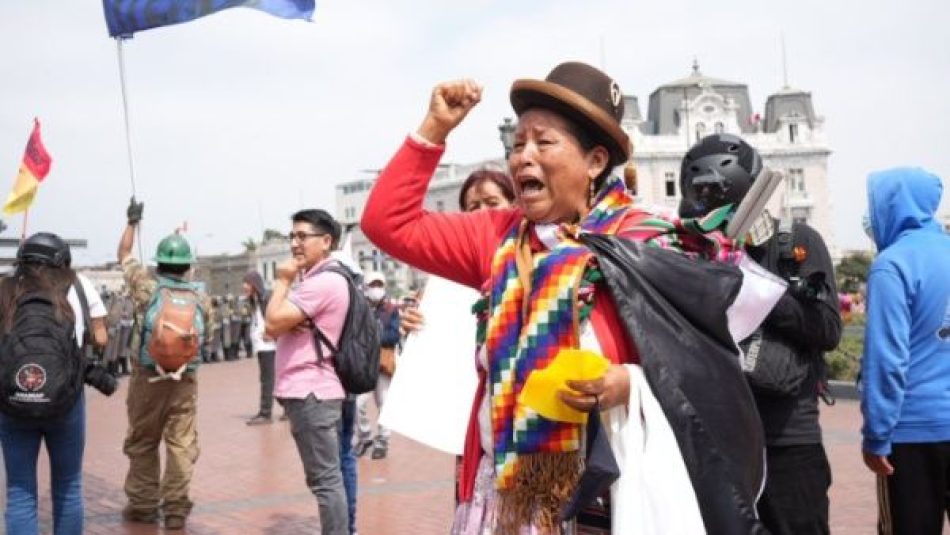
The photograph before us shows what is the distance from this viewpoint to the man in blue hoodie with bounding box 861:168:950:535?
3.73 m

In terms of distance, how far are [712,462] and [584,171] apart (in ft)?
2.66

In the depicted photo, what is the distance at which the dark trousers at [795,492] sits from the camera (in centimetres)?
340

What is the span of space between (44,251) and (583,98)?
13.4 ft

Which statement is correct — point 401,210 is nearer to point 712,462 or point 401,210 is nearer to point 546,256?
point 546,256

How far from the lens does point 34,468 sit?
17.4 ft

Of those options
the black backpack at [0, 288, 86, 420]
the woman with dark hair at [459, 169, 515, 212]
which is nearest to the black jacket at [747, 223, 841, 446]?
the woman with dark hair at [459, 169, 515, 212]

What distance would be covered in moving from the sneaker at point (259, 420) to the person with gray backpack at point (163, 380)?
232 inches

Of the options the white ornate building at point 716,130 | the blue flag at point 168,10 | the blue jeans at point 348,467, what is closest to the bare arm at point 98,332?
the blue jeans at point 348,467

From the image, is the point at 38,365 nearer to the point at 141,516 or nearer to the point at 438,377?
the point at 141,516

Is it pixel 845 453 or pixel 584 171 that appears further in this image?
pixel 845 453

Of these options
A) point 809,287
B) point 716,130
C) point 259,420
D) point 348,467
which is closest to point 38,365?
point 348,467

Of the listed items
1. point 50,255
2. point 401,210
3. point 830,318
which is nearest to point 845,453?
point 830,318

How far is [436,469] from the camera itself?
9211mm

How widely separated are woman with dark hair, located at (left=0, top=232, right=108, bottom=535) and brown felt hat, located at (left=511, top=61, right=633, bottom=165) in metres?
3.73
